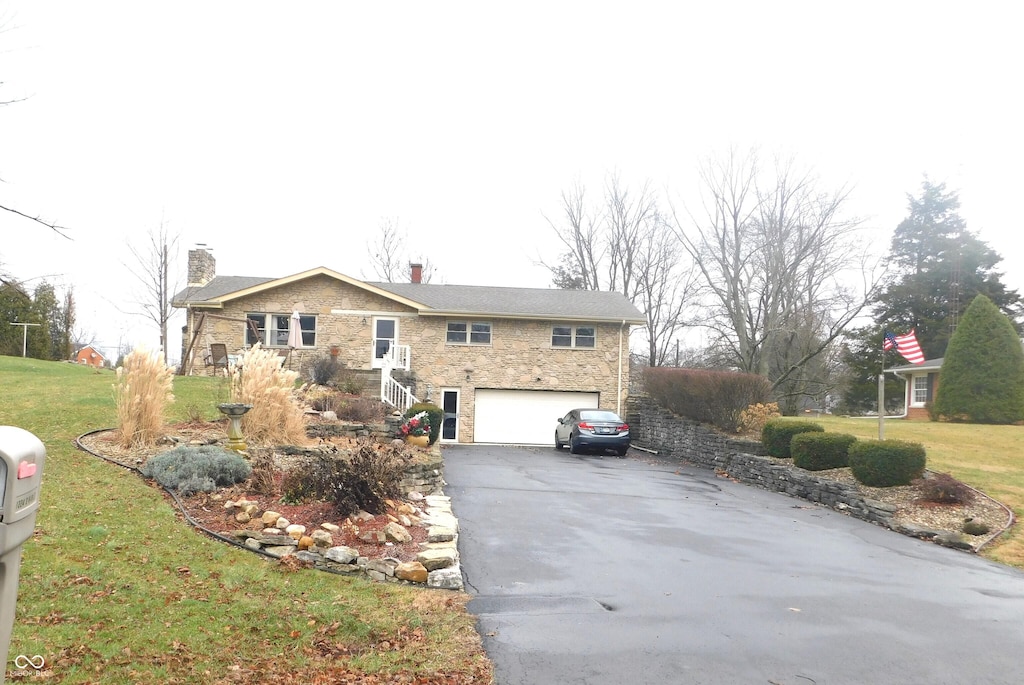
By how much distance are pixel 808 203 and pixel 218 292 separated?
2408 centimetres

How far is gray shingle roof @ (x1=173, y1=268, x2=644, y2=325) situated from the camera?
89.3 feet

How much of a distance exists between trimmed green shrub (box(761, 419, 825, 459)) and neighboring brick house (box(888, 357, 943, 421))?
17.7 m

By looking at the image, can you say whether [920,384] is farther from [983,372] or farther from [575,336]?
[575,336]

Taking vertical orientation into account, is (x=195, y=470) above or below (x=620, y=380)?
below

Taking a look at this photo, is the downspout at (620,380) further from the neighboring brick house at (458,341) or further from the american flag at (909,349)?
the american flag at (909,349)

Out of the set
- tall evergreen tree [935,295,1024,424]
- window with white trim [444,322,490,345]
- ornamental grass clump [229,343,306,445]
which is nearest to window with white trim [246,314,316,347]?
window with white trim [444,322,490,345]

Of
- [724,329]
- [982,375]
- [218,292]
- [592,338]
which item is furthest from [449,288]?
[982,375]

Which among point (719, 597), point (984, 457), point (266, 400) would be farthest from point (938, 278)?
point (719, 597)

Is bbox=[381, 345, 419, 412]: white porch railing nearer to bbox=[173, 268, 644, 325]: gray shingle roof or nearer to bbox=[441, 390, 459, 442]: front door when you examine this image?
bbox=[441, 390, 459, 442]: front door

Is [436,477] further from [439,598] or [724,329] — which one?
[724,329]

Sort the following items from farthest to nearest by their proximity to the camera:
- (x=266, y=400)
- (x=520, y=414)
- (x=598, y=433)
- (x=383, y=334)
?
1. (x=520, y=414)
2. (x=383, y=334)
3. (x=598, y=433)
4. (x=266, y=400)

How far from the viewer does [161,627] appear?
473 cm

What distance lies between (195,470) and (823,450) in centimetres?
1177

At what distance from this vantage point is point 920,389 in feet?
110
